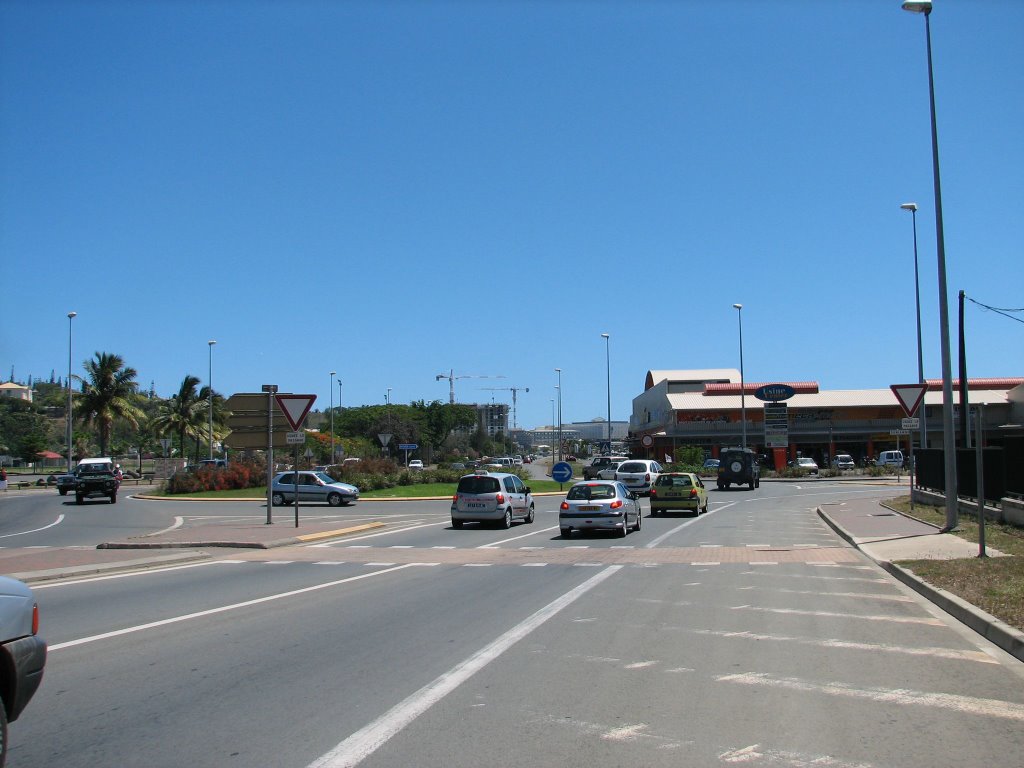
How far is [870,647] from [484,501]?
17.5m

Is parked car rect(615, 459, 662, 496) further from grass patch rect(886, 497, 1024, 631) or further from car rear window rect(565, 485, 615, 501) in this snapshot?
Result: grass patch rect(886, 497, 1024, 631)

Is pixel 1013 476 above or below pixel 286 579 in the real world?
above

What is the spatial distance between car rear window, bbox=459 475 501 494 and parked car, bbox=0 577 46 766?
20.7 meters

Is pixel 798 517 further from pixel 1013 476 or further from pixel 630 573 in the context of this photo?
pixel 630 573

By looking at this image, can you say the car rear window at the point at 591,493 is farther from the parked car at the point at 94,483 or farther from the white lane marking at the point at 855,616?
the parked car at the point at 94,483

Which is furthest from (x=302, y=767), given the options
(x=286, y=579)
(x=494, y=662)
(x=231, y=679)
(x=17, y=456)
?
(x=17, y=456)

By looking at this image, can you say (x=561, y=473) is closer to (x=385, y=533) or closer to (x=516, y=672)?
(x=385, y=533)

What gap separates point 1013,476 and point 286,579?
1652 centimetres

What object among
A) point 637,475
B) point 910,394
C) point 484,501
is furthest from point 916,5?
Answer: point 637,475

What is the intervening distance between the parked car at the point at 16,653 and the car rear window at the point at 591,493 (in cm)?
1779

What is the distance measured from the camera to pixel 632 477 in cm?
3959

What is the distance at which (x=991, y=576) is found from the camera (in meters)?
12.3

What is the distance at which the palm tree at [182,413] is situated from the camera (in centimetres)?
7481

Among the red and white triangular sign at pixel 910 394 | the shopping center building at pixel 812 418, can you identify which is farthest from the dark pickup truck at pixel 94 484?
the shopping center building at pixel 812 418
